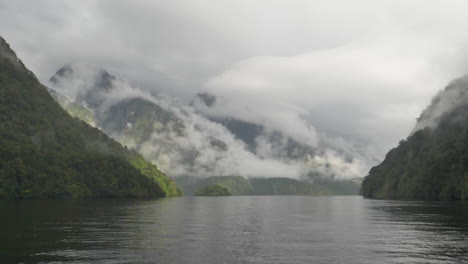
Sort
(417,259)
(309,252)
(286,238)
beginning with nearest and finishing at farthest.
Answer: (417,259)
(309,252)
(286,238)

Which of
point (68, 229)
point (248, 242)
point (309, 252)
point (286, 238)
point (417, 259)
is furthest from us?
point (68, 229)

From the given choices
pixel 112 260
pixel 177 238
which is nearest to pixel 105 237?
pixel 177 238

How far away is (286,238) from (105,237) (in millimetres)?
33034

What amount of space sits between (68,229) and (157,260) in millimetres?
38877

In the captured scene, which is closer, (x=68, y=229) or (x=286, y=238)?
(x=286, y=238)

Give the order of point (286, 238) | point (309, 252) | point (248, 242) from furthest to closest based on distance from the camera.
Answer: point (286, 238) < point (248, 242) < point (309, 252)

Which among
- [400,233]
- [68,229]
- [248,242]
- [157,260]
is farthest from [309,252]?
[68,229]

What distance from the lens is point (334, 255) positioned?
2217 inches

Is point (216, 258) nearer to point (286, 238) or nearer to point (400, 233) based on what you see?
point (286, 238)

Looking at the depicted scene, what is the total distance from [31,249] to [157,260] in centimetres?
1942

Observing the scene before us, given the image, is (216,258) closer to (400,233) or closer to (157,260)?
(157,260)

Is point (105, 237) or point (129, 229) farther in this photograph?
point (129, 229)

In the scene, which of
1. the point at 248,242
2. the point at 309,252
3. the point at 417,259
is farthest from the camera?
the point at 248,242

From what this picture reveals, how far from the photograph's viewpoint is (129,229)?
84.6 meters
